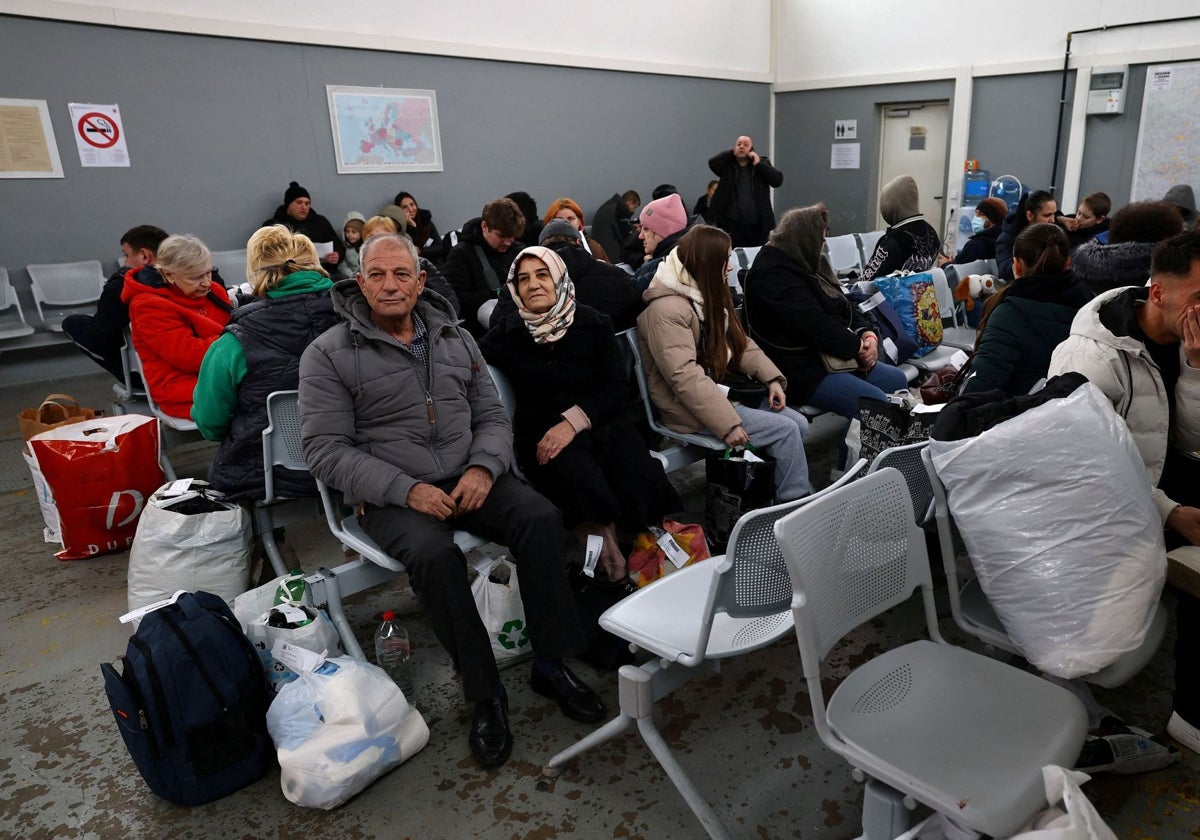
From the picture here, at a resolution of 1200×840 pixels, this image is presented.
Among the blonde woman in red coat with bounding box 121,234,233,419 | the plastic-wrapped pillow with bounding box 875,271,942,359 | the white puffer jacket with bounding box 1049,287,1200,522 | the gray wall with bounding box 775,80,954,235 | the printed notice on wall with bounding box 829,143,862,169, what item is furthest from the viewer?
the printed notice on wall with bounding box 829,143,862,169

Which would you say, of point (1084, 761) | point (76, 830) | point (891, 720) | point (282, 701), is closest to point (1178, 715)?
point (1084, 761)

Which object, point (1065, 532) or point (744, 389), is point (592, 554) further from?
point (1065, 532)

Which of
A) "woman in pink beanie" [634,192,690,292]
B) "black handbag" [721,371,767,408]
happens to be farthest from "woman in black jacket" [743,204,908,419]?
"woman in pink beanie" [634,192,690,292]

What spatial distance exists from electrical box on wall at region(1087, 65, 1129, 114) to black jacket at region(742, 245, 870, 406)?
6.23m

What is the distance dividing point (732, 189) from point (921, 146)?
3570 millimetres

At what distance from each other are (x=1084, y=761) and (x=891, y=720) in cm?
71

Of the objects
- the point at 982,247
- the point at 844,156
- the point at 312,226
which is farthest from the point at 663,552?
the point at 844,156

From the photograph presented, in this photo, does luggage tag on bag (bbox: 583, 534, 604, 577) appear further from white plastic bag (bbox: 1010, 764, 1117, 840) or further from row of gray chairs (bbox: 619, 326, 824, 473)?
white plastic bag (bbox: 1010, 764, 1117, 840)

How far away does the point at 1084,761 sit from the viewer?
1.73 meters

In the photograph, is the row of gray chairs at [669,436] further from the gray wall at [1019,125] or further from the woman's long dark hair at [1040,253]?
the gray wall at [1019,125]

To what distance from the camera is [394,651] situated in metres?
2.29

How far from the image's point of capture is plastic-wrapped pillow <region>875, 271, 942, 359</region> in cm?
374

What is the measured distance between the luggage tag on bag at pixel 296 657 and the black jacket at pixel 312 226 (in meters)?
4.99

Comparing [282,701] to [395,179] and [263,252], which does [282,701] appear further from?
[395,179]
